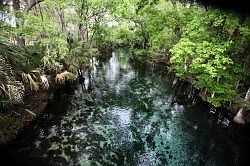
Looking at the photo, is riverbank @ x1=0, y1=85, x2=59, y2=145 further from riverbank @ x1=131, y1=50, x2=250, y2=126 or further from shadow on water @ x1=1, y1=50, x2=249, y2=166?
riverbank @ x1=131, y1=50, x2=250, y2=126

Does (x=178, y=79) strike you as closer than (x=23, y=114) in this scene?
No

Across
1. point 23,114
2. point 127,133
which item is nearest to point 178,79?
point 127,133

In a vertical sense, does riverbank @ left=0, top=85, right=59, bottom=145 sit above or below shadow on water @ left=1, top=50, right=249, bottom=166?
above

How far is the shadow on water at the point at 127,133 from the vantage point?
9.48 metres

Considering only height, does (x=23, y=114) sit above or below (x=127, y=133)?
above

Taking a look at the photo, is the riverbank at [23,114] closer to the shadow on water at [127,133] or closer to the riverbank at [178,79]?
the shadow on water at [127,133]

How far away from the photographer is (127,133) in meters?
11.5

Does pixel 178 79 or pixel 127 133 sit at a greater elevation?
pixel 178 79

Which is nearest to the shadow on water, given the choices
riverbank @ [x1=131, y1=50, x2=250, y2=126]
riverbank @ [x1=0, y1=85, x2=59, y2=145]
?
riverbank @ [x1=0, y1=85, x2=59, y2=145]

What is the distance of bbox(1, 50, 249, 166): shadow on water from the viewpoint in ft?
31.1

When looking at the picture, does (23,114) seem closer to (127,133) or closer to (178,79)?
(127,133)

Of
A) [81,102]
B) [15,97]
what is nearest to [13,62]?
[15,97]

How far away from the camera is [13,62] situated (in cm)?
1058

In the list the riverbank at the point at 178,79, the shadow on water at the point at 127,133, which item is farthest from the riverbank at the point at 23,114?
the riverbank at the point at 178,79
